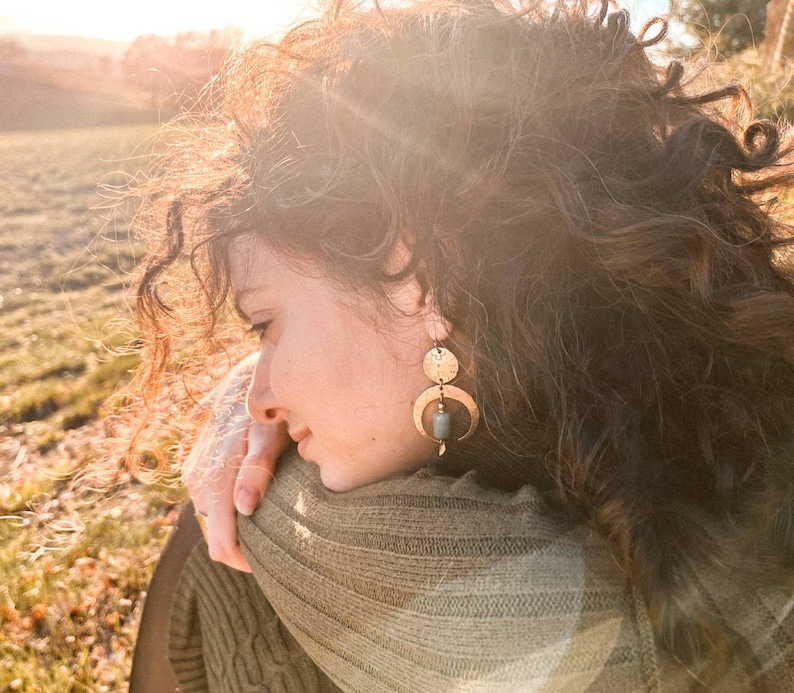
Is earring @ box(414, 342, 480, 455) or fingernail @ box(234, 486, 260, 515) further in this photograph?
fingernail @ box(234, 486, 260, 515)

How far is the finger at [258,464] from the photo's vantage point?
1.88 m

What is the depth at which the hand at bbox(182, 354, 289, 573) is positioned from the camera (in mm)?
1896

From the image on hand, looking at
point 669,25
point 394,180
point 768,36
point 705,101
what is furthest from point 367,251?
point 768,36

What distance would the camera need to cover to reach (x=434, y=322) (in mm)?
1554

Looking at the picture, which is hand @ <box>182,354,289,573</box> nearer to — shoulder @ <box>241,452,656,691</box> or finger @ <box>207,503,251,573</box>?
finger @ <box>207,503,251,573</box>

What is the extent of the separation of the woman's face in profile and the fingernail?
273 millimetres

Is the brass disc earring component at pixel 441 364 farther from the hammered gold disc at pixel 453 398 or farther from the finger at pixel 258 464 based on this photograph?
the finger at pixel 258 464

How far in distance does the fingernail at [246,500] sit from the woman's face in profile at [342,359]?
0.27 m

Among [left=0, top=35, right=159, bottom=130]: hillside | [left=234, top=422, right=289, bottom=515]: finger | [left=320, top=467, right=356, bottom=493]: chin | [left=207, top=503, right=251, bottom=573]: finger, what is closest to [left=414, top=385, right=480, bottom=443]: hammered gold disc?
[left=320, top=467, right=356, bottom=493]: chin

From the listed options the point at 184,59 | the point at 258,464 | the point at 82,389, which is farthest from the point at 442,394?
the point at 82,389

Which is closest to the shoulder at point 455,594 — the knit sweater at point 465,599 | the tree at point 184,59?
the knit sweater at point 465,599

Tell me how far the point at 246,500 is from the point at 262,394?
0.30 metres

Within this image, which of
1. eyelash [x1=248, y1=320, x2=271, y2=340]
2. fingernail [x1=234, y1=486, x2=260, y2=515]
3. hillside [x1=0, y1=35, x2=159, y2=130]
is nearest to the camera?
eyelash [x1=248, y1=320, x2=271, y2=340]

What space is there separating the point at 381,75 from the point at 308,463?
0.95 meters
